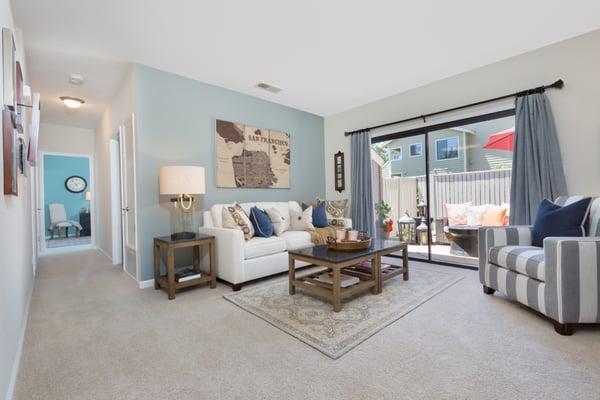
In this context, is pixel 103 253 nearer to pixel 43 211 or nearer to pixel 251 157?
pixel 43 211

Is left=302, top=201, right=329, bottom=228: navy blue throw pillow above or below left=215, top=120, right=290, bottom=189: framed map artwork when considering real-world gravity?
below

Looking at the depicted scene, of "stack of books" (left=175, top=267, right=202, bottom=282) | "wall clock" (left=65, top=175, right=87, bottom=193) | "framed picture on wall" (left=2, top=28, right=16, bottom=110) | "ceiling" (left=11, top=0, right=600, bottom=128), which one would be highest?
"ceiling" (left=11, top=0, right=600, bottom=128)

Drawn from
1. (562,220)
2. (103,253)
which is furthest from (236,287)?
(103,253)

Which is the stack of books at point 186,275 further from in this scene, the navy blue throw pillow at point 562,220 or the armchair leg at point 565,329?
the navy blue throw pillow at point 562,220

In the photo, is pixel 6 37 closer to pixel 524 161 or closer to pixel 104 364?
pixel 104 364

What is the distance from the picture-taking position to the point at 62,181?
7.84 m

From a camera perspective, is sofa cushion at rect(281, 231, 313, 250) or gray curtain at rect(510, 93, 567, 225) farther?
sofa cushion at rect(281, 231, 313, 250)

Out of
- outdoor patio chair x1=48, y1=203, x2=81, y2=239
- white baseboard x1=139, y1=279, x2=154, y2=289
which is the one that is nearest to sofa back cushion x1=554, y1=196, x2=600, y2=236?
white baseboard x1=139, y1=279, x2=154, y2=289

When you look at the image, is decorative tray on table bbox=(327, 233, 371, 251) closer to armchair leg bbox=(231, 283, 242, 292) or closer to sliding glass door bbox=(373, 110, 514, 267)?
armchair leg bbox=(231, 283, 242, 292)

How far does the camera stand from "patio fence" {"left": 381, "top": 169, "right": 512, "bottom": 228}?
11.9 feet

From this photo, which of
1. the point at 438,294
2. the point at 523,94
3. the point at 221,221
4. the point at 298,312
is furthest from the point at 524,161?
the point at 221,221

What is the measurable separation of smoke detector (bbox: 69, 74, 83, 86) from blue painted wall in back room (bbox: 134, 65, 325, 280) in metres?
0.93

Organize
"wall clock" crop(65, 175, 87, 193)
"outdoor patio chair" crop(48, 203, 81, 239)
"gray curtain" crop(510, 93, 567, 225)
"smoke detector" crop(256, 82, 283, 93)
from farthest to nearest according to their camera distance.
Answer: "wall clock" crop(65, 175, 87, 193), "outdoor patio chair" crop(48, 203, 81, 239), "smoke detector" crop(256, 82, 283, 93), "gray curtain" crop(510, 93, 567, 225)

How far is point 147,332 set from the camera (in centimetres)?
208
